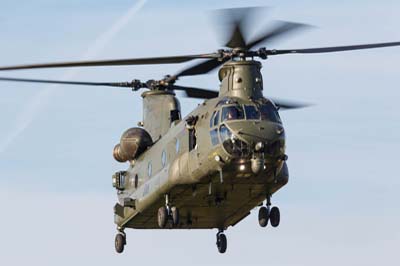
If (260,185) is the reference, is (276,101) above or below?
above

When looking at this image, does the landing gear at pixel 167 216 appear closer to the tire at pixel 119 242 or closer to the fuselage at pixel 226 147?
the fuselage at pixel 226 147

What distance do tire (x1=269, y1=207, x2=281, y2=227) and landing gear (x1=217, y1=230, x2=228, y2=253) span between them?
630cm

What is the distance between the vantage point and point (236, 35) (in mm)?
57719

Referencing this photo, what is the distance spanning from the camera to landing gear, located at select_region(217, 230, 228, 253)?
214 ft

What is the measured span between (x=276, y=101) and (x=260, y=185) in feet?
17.2

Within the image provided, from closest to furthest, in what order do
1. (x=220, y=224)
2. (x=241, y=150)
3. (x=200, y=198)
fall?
(x=241, y=150), (x=200, y=198), (x=220, y=224)

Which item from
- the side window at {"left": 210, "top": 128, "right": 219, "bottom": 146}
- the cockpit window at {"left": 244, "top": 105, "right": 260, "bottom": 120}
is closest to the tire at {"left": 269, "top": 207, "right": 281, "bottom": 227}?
the side window at {"left": 210, "top": 128, "right": 219, "bottom": 146}

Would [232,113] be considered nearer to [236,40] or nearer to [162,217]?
[236,40]

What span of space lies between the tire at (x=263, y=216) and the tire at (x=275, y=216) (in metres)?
0.16

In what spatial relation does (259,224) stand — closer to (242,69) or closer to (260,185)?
(260,185)

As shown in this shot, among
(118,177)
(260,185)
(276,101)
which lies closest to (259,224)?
(260,185)

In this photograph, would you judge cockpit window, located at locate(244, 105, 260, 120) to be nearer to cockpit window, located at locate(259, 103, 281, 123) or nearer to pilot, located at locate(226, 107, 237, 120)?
cockpit window, located at locate(259, 103, 281, 123)

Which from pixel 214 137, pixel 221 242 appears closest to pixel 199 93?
pixel 221 242

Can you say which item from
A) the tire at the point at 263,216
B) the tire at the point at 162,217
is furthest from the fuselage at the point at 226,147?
the tire at the point at 263,216
